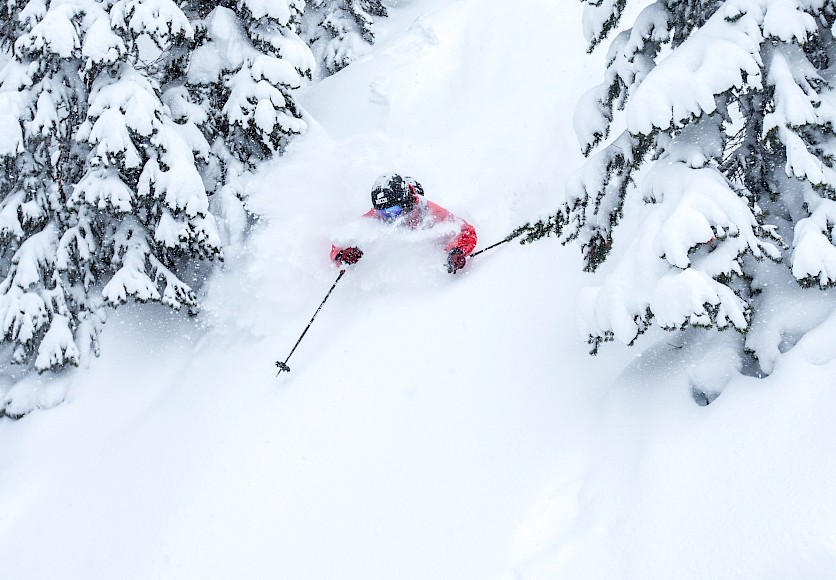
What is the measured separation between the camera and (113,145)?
31.0ft

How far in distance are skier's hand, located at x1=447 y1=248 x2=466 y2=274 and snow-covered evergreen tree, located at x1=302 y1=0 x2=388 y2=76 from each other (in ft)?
→ 35.1

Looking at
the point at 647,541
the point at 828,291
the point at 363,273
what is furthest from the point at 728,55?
the point at 363,273

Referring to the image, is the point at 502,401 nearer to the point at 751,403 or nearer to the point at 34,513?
the point at 751,403

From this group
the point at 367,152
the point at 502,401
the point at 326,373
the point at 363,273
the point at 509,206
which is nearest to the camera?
the point at 502,401

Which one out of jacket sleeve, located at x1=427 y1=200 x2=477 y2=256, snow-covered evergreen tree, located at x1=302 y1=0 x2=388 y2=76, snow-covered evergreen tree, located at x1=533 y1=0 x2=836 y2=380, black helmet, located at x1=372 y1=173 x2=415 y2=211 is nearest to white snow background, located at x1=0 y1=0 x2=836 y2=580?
jacket sleeve, located at x1=427 y1=200 x2=477 y2=256

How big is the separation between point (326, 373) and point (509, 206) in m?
4.87

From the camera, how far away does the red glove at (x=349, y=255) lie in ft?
33.8

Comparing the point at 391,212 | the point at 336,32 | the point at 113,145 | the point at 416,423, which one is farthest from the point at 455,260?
the point at 336,32

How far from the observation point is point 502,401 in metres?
6.96

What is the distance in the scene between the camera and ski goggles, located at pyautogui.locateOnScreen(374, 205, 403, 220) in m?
10.0

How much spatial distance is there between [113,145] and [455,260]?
5508mm

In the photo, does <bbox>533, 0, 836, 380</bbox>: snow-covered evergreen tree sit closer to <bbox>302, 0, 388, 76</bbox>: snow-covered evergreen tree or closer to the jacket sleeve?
the jacket sleeve

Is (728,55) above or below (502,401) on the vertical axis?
above

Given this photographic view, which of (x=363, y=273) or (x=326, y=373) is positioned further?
(x=363, y=273)
